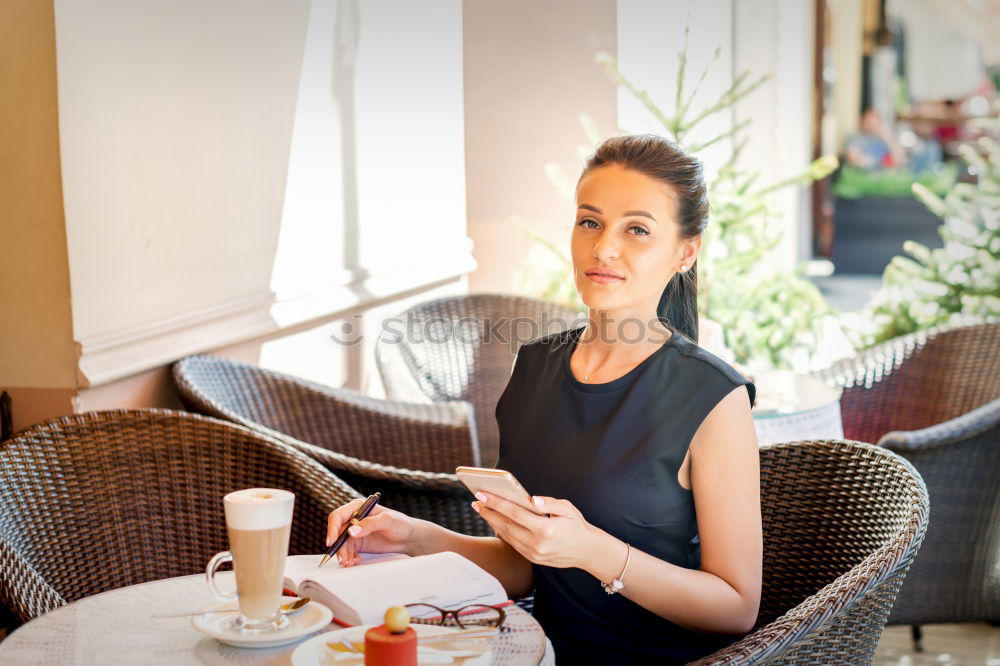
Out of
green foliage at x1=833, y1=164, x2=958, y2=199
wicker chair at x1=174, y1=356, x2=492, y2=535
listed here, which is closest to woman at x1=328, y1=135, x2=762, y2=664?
wicker chair at x1=174, y1=356, x2=492, y2=535

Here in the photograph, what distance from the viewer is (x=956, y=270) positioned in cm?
444

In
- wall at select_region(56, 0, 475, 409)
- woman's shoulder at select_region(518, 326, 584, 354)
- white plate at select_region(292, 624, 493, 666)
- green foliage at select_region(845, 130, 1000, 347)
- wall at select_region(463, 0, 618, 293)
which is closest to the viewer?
white plate at select_region(292, 624, 493, 666)

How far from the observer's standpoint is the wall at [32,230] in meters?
2.39

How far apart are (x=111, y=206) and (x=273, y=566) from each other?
4.79 feet

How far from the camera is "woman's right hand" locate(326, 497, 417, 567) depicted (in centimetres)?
171

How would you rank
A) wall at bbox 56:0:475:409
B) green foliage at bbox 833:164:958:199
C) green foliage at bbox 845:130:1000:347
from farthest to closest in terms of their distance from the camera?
1. green foliage at bbox 833:164:958:199
2. green foliage at bbox 845:130:1000:347
3. wall at bbox 56:0:475:409

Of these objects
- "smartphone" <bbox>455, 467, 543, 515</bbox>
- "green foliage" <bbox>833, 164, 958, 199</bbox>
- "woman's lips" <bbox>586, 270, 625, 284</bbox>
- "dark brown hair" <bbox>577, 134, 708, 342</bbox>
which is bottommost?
"smartphone" <bbox>455, 467, 543, 515</bbox>

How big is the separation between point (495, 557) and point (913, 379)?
2.16 metres

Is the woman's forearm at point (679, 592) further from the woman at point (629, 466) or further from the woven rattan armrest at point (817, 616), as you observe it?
the woven rattan armrest at point (817, 616)

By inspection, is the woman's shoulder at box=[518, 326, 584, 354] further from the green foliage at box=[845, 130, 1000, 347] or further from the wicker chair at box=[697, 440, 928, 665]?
the green foliage at box=[845, 130, 1000, 347]

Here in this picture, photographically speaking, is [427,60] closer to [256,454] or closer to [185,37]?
[185,37]

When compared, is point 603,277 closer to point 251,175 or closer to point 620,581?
point 620,581

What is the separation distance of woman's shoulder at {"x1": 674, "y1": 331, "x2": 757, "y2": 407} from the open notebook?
0.47 meters

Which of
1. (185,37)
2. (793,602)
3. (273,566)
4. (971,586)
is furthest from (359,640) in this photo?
(971,586)
